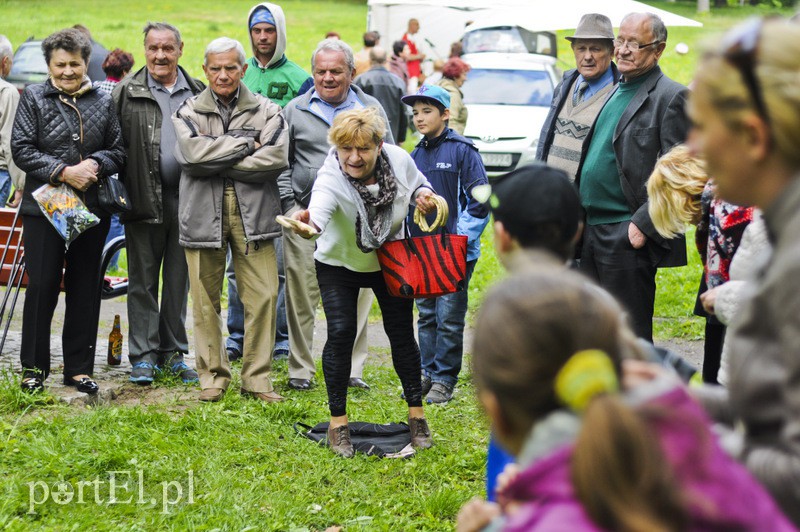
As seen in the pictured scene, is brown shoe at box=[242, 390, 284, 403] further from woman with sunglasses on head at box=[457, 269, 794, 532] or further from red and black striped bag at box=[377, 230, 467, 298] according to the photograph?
woman with sunglasses on head at box=[457, 269, 794, 532]

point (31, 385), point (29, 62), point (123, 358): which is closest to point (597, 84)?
point (31, 385)

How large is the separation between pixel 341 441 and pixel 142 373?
1975mm

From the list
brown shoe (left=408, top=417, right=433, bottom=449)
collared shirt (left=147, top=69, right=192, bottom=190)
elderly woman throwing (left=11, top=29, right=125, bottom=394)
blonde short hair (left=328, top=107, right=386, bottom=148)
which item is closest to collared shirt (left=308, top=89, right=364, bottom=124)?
collared shirt (left=147, top=69, right=192, bottom=190)

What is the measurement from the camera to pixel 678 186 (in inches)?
175

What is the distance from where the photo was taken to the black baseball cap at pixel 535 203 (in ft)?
9.21

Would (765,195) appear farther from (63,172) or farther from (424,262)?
(63,172)

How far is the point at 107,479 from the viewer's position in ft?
Result: 16.4

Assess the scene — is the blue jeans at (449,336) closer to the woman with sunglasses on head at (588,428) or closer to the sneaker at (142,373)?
the sneaker at (142,373)

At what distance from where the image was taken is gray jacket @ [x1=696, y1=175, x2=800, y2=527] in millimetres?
1706

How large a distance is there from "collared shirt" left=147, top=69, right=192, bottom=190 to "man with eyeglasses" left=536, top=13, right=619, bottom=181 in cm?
238

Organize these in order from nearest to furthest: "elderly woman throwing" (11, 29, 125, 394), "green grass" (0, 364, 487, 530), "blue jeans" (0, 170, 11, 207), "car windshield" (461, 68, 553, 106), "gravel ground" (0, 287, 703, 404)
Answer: "green grass" (0, 364, 487, 530), "elderly woman throwing" (11, 29, 125, 394), "gravel ground" (0, 287, 703, 404), "blue jeans" (0, 170, 11, 207), "car windshield" (461, 68, 553, 106)

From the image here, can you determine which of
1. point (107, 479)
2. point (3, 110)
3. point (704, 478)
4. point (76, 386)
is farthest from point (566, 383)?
point (3, 110)

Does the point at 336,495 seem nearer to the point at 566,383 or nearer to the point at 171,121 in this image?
the point at 171,121

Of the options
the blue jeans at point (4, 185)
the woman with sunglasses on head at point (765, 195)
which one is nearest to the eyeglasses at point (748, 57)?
the woman with sunglasses on head at point (765, 195)
